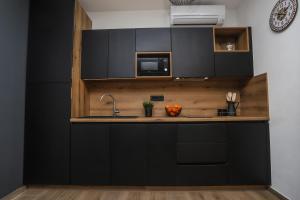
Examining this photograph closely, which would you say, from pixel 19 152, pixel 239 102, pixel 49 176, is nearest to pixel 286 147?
pixel 239 102

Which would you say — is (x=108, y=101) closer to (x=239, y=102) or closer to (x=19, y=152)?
(x=19, y=152)

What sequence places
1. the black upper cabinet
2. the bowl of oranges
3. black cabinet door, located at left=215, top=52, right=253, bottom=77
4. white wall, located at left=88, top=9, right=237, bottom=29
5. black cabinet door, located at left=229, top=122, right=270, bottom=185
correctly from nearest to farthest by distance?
black cabinet door, located at left=229, top=122, right=270, bottom=185, the black upper cabinet, black cabinet door, located at left=215, top=52, right=253, bottom=77, the bowl of oranges, white wall, located at left=88, top=9, right=237, bottom=29

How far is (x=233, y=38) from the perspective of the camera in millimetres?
3004

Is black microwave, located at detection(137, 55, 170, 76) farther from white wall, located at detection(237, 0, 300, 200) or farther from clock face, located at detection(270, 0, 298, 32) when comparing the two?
clock face, located at detection(270, 0, 298, 32)

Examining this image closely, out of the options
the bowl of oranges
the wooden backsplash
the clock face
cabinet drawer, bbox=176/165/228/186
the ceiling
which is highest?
the ceiling

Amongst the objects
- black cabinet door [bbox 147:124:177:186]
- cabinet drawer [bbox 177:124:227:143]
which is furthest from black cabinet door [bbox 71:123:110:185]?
cabinet drawer [bbox 177:124:227:143]

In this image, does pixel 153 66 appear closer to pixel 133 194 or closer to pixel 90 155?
pixel 90 155

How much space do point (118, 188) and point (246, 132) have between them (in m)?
1.62

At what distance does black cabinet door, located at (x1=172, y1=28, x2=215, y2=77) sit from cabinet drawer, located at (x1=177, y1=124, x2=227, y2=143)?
28.7 inches

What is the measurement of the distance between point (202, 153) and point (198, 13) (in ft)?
6.29

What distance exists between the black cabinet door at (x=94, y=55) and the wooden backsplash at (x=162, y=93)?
0.32 meters

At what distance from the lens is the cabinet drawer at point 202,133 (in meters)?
2.29

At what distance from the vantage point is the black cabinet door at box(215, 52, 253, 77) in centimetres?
263

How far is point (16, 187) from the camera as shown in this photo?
2201 mm
